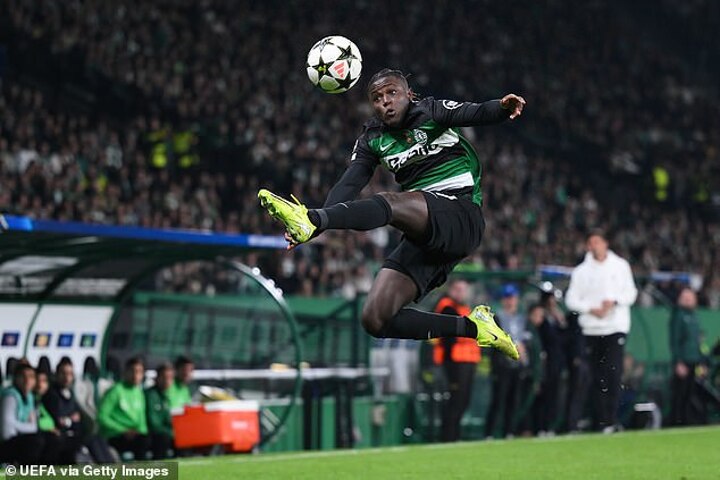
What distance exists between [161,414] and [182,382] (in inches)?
17.4

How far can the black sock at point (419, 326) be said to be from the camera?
25.0ft

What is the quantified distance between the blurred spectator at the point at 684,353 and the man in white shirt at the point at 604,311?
11.5ft

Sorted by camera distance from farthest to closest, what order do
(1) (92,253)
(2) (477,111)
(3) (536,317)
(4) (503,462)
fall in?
(3) (536,317) → (1) (92,253) → (4) (503,462) → (2) (477,111)

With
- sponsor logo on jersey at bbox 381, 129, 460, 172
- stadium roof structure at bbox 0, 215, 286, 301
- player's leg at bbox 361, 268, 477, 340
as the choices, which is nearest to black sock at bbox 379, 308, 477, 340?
player's leg at bbox 361, 268, 477, 340

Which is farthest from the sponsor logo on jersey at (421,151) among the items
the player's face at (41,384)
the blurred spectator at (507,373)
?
the blurred spectator at (507,373)

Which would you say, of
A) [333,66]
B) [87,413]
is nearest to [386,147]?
[333,66]

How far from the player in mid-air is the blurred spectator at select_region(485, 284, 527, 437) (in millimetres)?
6562

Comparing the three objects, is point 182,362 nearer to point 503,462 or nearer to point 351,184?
point 503,462

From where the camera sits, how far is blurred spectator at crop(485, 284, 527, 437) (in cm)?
1441

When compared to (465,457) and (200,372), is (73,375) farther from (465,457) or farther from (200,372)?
(465,457)

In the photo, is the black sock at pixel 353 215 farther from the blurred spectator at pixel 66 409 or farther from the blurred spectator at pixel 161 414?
the blurred spectator at pixel 161 414

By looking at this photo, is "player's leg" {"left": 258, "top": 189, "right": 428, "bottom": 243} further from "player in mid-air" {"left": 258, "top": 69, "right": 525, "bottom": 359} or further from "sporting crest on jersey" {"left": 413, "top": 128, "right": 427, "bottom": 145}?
"sporting crest on jersey" {"left": 413, "top": 128, "right": 427, "bottom": 145}

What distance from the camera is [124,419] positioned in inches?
474

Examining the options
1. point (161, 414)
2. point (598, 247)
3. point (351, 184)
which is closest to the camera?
point (351, 184)
